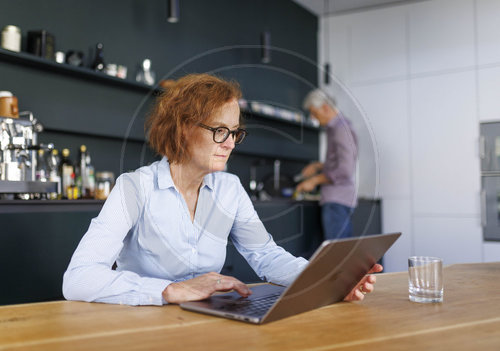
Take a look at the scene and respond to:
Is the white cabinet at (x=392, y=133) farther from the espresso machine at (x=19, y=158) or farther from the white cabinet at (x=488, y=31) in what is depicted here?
the espresso machine at (x=19, y=158)

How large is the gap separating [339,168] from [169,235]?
1983 mm

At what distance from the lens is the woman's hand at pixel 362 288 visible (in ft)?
3.21

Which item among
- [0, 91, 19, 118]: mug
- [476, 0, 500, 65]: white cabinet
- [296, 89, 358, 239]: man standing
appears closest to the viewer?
[0, 91, 19, 118]: mug

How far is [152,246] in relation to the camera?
4.21 feet

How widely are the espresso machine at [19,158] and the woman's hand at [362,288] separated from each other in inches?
63.5

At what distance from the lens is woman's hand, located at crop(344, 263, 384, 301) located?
0.98m

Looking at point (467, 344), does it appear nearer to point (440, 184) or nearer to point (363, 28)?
point (440, 184)

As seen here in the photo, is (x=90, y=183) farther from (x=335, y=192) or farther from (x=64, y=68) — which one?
(x=335, y=192)

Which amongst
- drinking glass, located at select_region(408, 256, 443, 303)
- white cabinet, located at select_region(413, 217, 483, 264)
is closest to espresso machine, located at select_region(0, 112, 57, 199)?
drinking glass, located at select_region(408, 256, 443, 303)

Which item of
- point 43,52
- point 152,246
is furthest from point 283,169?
point 152,246

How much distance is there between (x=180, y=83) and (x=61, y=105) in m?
1.68

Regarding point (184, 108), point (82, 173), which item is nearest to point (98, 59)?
point (82, 173)

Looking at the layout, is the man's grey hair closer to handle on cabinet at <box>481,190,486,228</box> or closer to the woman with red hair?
the woman with red hair

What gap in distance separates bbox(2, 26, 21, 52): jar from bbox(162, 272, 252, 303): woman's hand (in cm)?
204
